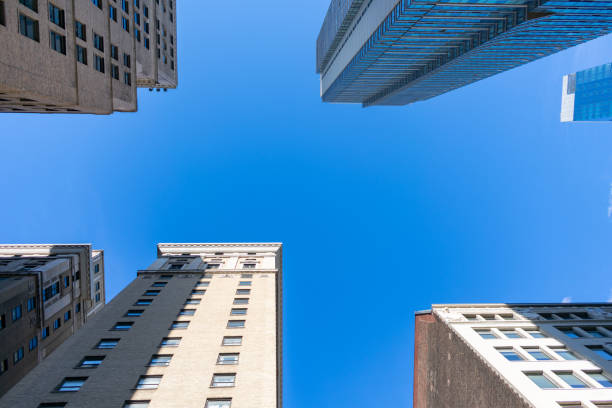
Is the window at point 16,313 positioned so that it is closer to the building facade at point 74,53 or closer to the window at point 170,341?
the window at point 170,341

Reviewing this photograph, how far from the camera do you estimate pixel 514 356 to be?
34.3 m

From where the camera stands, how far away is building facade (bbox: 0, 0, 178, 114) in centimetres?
2027

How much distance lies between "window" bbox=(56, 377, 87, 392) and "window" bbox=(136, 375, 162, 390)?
4785mm

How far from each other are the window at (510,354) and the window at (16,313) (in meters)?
58.4

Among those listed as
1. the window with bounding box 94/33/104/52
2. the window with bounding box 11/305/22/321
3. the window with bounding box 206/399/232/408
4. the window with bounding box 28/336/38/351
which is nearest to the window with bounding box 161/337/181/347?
the window with bounding box 206/399/232/408

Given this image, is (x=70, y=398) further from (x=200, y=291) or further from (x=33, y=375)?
(x=200, y=291)

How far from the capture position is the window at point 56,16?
24425 millimetres

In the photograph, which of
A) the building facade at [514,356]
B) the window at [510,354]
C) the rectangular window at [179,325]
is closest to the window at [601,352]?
the building facade at [514,356]

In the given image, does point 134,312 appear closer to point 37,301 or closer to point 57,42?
point 37,301

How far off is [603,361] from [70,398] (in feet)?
160

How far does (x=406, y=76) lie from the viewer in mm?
122688

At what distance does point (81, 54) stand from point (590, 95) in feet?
542

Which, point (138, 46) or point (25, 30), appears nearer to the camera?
point (25, 30)

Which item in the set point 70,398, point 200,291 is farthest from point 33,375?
point 200,291
